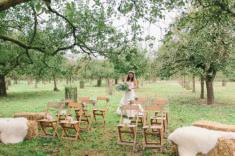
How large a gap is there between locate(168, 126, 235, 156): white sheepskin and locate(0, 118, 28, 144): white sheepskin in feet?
14.7

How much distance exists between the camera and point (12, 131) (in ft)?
31.7

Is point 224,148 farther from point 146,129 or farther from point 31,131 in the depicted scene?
point 31,131

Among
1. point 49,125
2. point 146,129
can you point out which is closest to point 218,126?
point 146,129

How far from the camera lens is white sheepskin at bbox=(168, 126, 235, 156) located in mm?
6988

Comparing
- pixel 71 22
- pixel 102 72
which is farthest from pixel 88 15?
pixel 102 72

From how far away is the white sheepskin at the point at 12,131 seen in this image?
9547mm

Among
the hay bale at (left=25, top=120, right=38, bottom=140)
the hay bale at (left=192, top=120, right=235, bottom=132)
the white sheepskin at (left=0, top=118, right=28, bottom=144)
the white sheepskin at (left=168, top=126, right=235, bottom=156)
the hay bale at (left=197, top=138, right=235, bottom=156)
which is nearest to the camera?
the hay bale at (left=197, top=138, right=235, bottom=156)

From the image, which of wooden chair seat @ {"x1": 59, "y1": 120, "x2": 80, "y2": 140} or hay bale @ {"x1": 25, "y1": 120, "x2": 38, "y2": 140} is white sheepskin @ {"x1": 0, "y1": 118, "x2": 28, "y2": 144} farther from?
wooden chair seat @ {"x1": 59, "y1": 120, "x2": 80, "y2": 140}

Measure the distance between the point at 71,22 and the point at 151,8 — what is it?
14.6 feet

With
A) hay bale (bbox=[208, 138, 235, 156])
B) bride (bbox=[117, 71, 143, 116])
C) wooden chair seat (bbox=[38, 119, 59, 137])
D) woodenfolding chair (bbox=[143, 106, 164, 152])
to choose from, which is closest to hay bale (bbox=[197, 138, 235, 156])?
hay bale (bbox=[208, 138, 235, 156])

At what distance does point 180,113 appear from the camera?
52.9 feet

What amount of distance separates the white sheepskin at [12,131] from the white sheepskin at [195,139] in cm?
448

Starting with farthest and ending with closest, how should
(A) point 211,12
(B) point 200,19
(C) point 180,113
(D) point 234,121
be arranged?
1. (C) point 180,113
2. (D) point 234,121
3. (B) point 200,19
4. (A) point 211,12

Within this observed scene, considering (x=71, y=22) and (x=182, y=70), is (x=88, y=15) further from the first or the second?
(x=182, y=70)
